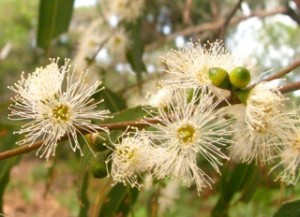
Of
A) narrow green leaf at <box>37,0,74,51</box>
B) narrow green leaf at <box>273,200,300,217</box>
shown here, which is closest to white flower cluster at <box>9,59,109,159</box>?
narrow green leaf at <box>273,200,300,217</box>

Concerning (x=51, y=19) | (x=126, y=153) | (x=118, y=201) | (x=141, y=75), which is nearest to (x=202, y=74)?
(x=126, y=153)

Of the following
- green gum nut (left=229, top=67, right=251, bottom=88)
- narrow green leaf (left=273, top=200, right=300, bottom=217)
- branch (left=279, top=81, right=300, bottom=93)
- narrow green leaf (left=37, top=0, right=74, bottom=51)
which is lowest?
narrow green leaf (left=273, top=200, right=300, bottom=217)

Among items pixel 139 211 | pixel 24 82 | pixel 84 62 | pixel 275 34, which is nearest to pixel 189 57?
pixel 24 82

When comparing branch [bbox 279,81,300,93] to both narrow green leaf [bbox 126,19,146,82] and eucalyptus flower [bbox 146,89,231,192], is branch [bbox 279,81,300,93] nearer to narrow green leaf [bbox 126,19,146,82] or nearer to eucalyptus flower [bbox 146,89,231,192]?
eucalyptus flower [bbox 146,89,231,192]

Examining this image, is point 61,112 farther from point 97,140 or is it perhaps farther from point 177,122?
point 177,122

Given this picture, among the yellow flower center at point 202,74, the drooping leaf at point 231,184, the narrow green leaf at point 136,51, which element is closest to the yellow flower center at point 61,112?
the yellow flower center at point 202,74

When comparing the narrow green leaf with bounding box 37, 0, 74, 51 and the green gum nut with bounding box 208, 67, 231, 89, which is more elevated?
the narrow green leaf with bounding box 37, 0, 74, 51
